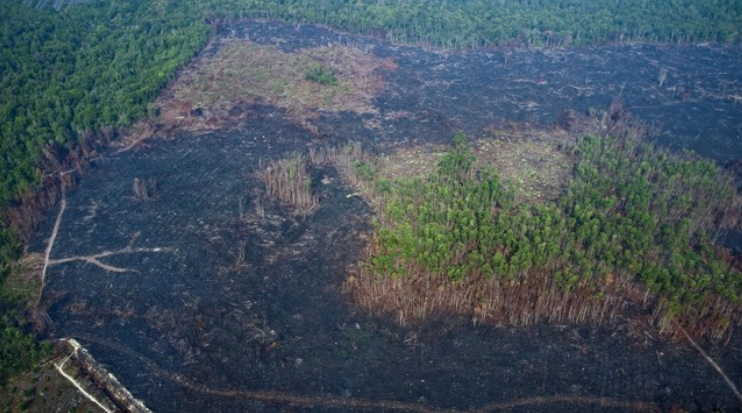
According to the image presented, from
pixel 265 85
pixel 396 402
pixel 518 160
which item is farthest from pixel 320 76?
pixel 396 402

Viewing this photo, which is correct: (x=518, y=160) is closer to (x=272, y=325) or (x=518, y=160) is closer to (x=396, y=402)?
(x=272, y=325)

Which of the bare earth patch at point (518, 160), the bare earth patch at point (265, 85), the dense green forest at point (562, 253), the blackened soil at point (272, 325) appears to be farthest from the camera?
the bare earth patch at point (265, 85)

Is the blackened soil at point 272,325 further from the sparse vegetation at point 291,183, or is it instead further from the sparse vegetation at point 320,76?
the sparse vegetation at point 320,76

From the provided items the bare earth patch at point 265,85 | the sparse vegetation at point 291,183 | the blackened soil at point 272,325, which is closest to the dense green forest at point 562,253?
the blackened soil at point 272,325

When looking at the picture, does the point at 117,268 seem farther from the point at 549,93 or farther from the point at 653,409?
the point at 549,93

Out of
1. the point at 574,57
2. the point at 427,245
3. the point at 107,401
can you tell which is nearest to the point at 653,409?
the point at 427,245
